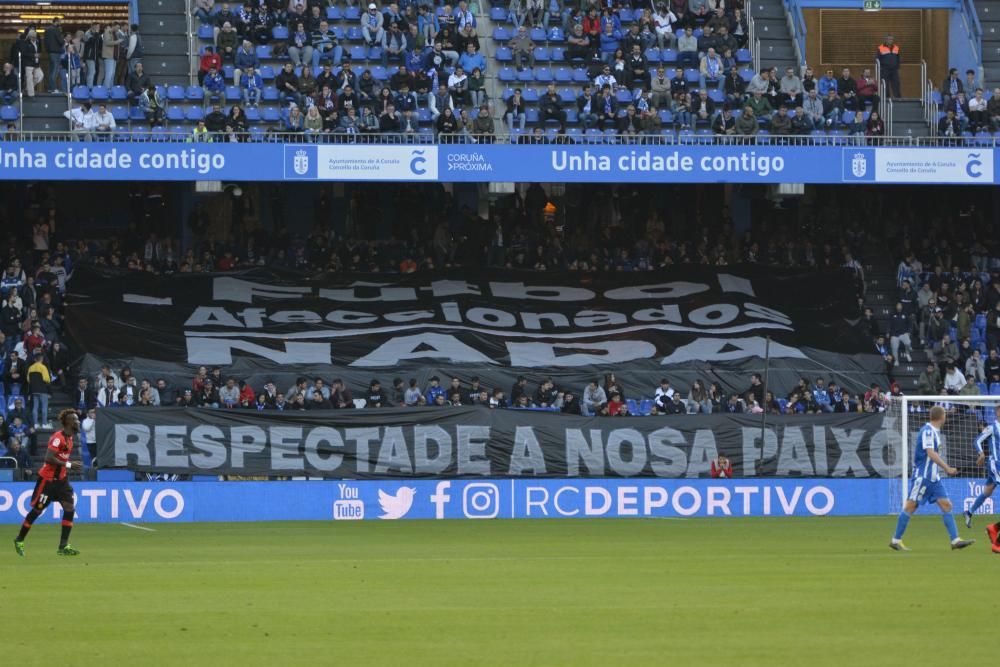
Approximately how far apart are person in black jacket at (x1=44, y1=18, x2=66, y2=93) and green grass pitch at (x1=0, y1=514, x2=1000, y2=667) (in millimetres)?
14790

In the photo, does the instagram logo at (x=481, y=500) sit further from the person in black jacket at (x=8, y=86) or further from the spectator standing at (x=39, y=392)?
the person in black jacket at (x=8, y=86)

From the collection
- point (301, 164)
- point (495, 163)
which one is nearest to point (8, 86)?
point (301, 164)

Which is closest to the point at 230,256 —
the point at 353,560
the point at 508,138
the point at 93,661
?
the point at 508,138

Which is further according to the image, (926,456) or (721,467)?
(721,467)

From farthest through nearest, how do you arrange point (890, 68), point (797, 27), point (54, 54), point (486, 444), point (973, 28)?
1. point (973, 28)
2. point (797, 27)
3. point (890, 68)
4. point (54, 54)
5. point (486, 444)

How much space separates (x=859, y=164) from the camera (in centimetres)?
3466

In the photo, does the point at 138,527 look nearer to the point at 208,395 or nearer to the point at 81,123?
the point at 208,395

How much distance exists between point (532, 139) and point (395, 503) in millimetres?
9616

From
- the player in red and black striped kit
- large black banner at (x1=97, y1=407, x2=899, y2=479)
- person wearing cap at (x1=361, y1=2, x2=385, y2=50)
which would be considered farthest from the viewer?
person wearing cap at (x1=361, y1=2, x2=385, y2=50)

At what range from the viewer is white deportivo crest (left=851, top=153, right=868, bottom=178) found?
114ft

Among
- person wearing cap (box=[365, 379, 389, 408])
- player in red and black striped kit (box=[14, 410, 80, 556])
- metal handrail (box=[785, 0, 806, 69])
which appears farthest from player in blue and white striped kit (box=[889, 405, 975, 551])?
metal handrail (box=[785, 0, 806, 69])

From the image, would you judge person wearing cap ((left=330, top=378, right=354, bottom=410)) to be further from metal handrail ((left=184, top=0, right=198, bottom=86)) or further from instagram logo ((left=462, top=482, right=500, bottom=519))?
metal handrail ((left=184, top=0, right=198, bottom=86))

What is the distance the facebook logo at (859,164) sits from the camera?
3459 centimetres

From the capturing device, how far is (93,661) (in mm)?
10234
